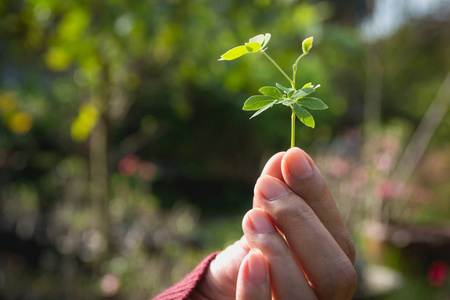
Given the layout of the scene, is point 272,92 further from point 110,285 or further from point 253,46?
point 110,285

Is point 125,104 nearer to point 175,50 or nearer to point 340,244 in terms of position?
point 175,50

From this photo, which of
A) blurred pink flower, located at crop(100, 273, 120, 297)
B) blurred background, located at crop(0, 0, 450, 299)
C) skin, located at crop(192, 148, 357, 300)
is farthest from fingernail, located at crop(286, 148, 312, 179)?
blurred pink flower, located at crop(100, 273, 120, 297)

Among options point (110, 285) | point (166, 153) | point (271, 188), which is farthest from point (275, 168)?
point (166, 153)

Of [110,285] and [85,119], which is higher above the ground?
[85,119]

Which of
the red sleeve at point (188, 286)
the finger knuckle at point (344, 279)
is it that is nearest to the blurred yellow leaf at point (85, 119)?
the red sleeve at point (188, 286)

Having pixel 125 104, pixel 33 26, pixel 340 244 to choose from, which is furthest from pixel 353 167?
pixel 340 244
